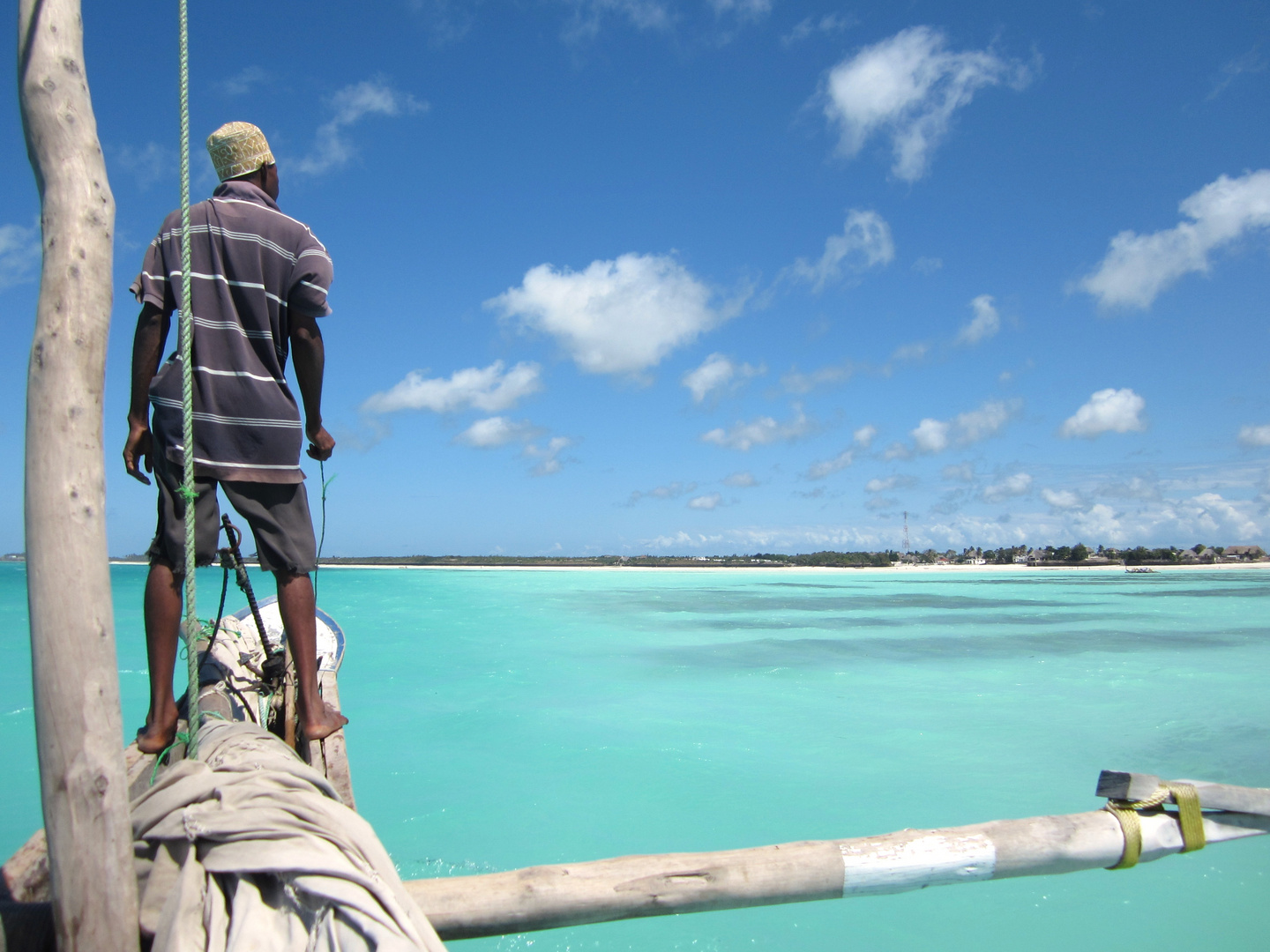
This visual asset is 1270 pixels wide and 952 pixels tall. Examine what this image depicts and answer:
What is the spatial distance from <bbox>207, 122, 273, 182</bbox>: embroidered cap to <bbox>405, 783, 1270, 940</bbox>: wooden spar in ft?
6.80

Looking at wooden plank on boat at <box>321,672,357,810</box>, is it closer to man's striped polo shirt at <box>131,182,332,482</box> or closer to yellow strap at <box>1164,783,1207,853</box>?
man's striped polo shirt at <box>131,182,332,482</box>

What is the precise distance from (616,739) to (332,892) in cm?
517

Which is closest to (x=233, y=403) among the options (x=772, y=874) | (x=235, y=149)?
(x=235, y=149)

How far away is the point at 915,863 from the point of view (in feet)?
6.57

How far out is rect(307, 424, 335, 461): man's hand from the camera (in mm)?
2324

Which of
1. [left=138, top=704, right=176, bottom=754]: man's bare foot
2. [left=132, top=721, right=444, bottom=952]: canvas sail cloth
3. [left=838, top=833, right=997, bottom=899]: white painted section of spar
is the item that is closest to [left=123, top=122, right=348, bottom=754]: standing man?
[left=138, top=704, right=176, bottom=754]: man's bare foot

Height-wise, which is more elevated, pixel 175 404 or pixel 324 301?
pixel 324 301

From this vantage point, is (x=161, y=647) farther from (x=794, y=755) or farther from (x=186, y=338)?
(x=794, y=755)

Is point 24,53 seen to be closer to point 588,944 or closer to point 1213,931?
point 588,944

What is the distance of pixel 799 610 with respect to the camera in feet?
65.5

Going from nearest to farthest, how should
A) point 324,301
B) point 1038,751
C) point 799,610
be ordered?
point 324,301 → point 1038,751 → point 799,610

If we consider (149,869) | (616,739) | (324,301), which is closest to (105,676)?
(149,869)

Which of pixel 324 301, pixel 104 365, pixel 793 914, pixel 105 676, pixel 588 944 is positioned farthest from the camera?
pixel 793 914

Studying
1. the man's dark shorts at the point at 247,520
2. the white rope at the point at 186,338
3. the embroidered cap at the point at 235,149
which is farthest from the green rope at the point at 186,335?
the embroidered cap at the point at 235,149
